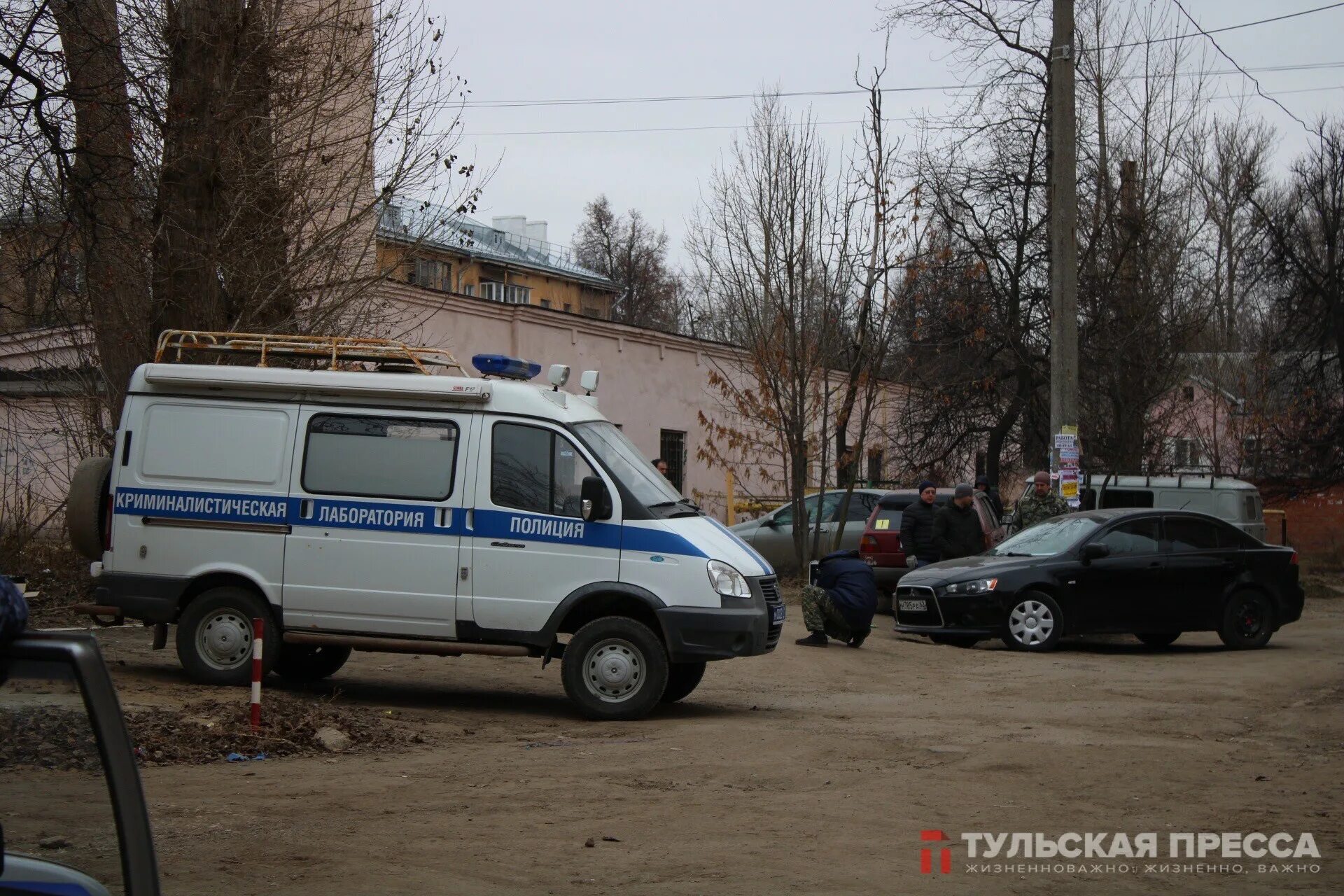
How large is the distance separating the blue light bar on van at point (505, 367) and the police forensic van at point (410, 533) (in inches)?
0.9

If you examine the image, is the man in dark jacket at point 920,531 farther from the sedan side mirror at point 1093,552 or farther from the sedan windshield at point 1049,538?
the sedan side mirror at point 1093,552

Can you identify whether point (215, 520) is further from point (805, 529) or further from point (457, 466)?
point (805, 529)

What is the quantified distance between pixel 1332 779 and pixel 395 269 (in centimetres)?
1210

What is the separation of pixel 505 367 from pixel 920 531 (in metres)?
8.25

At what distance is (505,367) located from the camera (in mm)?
10852

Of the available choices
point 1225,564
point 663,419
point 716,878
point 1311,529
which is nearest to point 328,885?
point 716,878

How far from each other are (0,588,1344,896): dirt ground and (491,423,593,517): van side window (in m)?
1.63

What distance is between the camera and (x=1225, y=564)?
15844 millimetres

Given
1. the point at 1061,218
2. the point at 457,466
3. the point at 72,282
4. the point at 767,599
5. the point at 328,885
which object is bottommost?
the point at 328,885

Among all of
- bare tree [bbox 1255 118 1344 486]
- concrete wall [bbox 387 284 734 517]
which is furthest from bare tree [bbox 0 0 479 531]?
bare tree [bbox 1255 118 1344 486]

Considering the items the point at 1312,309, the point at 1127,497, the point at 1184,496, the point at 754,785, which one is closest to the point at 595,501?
the point at 754,785

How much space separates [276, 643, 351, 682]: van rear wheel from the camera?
11.6 m

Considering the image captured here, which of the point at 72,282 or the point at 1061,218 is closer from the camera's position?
the point at 72,282

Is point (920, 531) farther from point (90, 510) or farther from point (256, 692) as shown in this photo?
point (256, 692)
